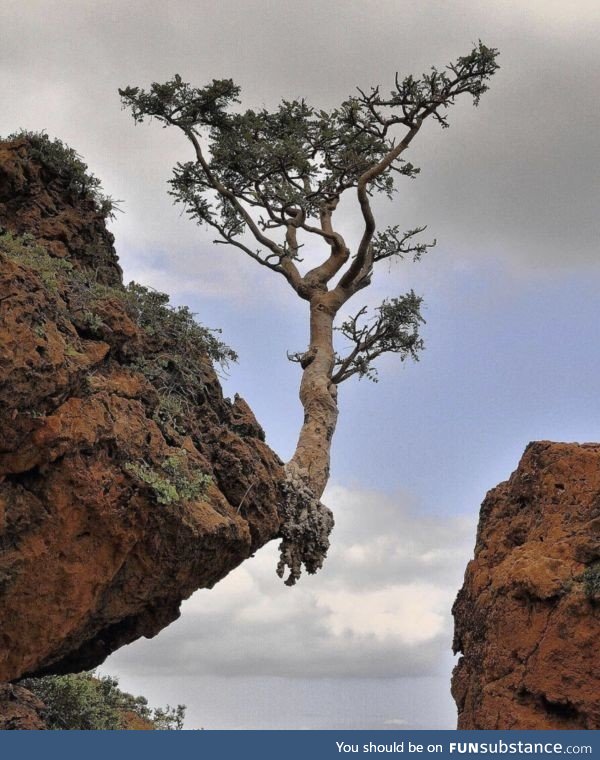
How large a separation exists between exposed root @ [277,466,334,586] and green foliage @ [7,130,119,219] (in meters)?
5.27

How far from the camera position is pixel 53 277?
11.2m

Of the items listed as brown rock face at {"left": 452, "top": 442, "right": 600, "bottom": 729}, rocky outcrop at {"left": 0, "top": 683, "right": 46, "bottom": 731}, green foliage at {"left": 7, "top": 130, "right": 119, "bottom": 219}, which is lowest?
rocky outcrop at {"left": 0, "top": 683, "right": 46, "bottom": 731}

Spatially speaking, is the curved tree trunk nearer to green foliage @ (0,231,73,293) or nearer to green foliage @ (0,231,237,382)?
green foliage @ (0,231,237,382)

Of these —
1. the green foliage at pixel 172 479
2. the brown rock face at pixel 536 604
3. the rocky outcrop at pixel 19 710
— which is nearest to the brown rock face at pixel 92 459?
the green foliage at pixel 172 479

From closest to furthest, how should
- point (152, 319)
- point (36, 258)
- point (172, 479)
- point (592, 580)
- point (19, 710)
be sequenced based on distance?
point (592, 580) → point (172, 479) → point (36, 258) → point (152, 319) → point (19, 710)

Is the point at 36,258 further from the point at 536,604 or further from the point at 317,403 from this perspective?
the point at 536,604

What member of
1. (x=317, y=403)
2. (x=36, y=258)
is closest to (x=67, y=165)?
(x=36, y=258)

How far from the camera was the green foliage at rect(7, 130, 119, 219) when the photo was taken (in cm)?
1351

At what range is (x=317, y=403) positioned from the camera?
1669 cm

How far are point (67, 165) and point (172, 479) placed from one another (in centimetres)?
554

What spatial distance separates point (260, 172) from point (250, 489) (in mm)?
8664

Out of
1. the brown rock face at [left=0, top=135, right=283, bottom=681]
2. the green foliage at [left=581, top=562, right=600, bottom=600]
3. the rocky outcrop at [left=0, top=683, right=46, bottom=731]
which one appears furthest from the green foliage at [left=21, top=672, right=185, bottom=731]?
the green foliage at [left=581, top=562, right=600, bottom=600]

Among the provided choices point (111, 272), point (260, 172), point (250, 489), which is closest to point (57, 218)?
point (111, 272)

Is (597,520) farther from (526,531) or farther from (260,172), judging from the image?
Result: (260,172)
